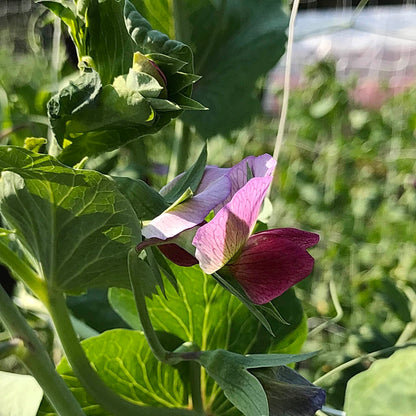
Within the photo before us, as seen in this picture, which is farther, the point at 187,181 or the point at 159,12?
the point at 159,12

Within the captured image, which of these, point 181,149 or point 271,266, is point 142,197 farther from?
point 181,149

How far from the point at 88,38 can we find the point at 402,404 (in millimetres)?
218

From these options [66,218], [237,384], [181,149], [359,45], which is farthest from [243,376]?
[359,45]

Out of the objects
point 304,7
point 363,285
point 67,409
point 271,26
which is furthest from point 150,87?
point 304,7

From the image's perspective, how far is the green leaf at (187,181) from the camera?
268mm

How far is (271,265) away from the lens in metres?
0.24

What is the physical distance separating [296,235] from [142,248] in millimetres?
65

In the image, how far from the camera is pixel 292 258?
0.24m

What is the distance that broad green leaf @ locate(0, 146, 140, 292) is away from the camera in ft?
0.79

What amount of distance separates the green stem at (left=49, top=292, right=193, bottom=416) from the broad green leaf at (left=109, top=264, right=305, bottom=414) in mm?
66

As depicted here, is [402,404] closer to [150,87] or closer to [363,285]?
[150,87]

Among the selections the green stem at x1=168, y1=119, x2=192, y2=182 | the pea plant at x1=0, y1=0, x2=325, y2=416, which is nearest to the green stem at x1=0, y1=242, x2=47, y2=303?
the pea plant at x1=0, y1=0, x2=325, y2=416

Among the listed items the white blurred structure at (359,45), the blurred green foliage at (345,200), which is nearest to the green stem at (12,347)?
the blurred green foliage at (345,200)

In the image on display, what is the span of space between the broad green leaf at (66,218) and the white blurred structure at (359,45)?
0.46m
